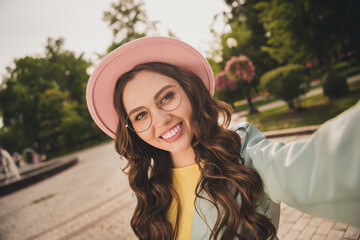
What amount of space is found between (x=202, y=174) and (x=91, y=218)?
513cm

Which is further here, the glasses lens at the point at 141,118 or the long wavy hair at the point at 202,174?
the glasses lens at the point at 141,118

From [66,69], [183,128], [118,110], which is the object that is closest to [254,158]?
[183,128]

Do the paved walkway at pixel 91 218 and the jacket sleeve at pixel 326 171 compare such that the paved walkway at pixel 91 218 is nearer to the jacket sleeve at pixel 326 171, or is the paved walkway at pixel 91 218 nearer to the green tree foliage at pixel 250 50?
the jacket sleeve at pixel 326 171

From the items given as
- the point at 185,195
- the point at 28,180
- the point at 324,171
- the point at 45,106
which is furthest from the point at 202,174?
the point at 45,106

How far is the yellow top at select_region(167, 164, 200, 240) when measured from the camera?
1490 millimetres

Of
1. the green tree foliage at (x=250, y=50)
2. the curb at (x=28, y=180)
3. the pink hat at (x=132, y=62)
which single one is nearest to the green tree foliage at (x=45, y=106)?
the curb at (x=28, y=180)

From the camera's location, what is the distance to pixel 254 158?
1151 millimetres

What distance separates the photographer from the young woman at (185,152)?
3.99 ft

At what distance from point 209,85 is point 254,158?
93cm

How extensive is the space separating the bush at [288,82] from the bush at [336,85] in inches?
54.0

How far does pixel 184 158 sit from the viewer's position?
1.69m

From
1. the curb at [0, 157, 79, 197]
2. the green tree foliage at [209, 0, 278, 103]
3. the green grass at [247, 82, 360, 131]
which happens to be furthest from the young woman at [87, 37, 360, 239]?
the green tree foliage at [209, 0, 278, 103]

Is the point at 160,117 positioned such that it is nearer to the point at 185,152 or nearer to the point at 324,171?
the point at 185,152

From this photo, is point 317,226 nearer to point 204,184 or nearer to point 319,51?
point 204,184
